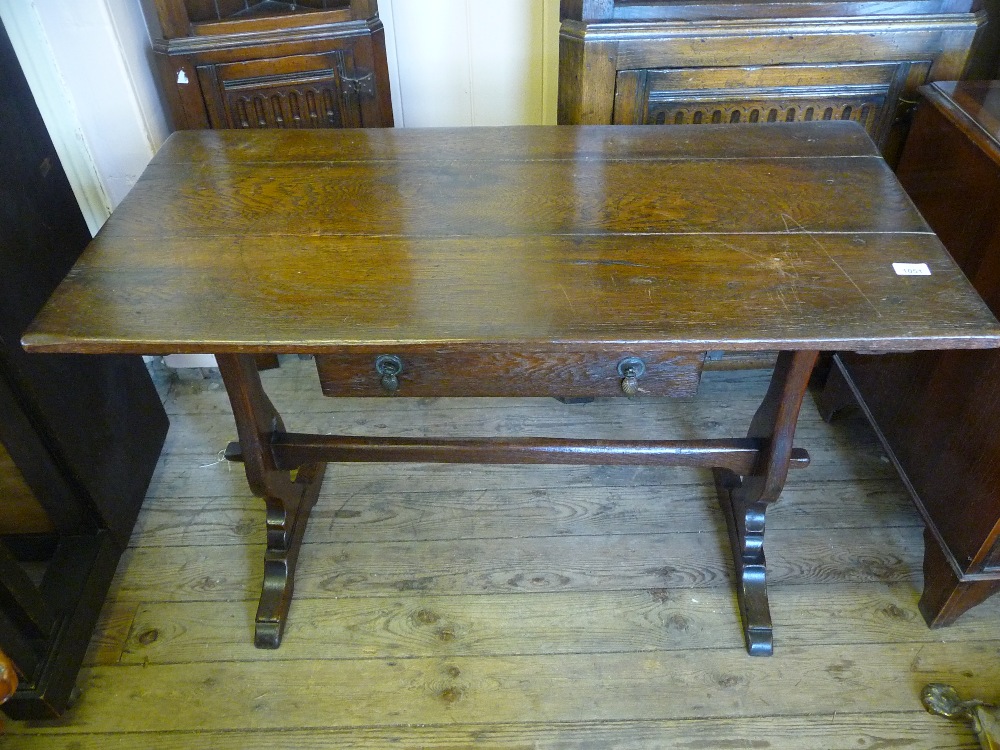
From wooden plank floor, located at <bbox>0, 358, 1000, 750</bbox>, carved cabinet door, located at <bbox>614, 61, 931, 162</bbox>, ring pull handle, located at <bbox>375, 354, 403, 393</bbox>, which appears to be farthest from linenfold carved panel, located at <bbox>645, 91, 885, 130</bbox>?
ring pull handle, located at <bbox>375, 354, 403, 393</bbox>

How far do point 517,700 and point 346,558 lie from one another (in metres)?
0.54

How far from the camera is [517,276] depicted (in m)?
1.22

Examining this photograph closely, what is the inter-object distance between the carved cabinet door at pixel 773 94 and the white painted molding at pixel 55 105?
1.26 metres

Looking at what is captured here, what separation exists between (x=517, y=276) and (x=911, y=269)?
627mm

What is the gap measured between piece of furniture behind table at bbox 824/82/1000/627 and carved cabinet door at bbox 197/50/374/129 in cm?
134

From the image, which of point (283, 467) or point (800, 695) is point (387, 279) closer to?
point (283, 467)

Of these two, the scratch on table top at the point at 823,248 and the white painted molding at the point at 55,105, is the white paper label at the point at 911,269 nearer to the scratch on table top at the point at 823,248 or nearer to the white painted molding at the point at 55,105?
the scratch on table top at the point at 823,248

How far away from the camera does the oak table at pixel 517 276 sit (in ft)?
3.67

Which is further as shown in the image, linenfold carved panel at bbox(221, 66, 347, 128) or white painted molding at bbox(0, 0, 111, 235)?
linenfold carved panel at bbox(221, 66, 347, 128)

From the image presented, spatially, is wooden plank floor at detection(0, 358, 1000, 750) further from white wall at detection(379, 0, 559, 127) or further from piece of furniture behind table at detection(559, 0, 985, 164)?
white wall at detection(379, 0, 559, 127)

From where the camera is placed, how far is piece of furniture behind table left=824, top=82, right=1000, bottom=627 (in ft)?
4.83

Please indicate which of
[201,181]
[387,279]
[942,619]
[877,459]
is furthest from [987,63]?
[201,181]

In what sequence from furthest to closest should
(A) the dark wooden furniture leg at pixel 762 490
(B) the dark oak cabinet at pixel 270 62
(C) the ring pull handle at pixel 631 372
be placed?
(B) the dark oak cabinet at pixel 270 62 < (A) the dark wooden furniture leg at pixel 762 490 < (C) the ring pull handle at pixel 631 372

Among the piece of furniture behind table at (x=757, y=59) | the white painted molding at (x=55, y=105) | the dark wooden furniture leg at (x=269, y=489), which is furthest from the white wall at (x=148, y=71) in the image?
the dark wooden furniture leg at (x=269, y=489)
